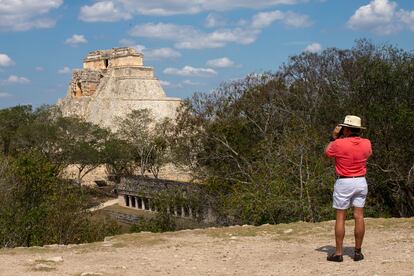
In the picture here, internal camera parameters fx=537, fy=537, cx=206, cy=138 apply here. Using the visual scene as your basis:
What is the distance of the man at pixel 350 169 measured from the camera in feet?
19.6

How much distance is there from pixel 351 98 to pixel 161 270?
47.4 feet

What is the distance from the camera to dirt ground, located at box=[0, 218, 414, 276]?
6.03m

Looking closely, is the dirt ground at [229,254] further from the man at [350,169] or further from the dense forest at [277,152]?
the dense forest at [277,152]

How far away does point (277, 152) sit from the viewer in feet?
55.8

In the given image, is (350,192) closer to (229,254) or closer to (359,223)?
(359,223)

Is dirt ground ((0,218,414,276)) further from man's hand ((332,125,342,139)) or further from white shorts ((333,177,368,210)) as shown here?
man's hand ((332,125,342,139))

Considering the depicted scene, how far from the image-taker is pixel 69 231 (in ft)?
52.6

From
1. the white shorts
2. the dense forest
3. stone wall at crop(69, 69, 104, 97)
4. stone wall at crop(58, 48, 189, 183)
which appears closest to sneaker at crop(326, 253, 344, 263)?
the white shorts

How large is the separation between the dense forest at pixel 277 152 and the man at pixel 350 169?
7.71 m

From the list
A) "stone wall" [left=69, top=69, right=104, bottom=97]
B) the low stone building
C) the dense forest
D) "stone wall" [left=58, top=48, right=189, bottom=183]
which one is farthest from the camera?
"stone wall" [left=69, top=69, right=104, bottom=97]

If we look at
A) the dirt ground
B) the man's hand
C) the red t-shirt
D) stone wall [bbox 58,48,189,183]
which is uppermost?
stone wall [bbox 58,48,189,183]

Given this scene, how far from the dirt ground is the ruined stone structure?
35.0 metres

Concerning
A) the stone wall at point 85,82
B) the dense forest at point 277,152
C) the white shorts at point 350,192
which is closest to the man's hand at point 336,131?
the white shorts at point 350,192

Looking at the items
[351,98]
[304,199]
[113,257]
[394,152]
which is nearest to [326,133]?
[351,98]
